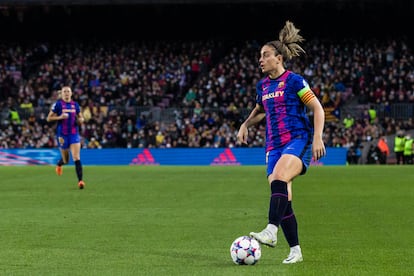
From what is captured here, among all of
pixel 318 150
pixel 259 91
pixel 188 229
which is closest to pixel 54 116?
pixel 188 229

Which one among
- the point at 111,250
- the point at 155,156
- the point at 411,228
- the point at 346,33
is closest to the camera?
the point at 111,250

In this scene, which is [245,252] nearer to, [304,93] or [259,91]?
[304,93]

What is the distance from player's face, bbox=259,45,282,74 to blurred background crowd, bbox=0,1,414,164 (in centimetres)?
3101

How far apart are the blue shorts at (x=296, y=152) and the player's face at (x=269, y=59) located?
0.77 metres

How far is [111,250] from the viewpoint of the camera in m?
8.84

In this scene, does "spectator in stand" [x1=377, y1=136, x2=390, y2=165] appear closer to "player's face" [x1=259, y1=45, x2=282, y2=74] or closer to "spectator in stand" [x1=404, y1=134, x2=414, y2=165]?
"spectator in stand" [x1=404, y1=134, x2=414, y2=165]

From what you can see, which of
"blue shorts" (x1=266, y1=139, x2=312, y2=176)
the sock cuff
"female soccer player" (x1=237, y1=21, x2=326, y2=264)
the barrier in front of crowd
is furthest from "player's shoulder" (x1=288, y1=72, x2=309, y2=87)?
the barrier in front of crowd

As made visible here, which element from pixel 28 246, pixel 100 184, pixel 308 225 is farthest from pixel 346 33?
pixel 28 246

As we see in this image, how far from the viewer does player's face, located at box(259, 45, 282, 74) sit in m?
8.20

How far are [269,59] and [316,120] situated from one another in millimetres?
785

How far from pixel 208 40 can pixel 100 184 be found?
29054mm

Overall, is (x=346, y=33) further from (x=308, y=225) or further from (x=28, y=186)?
(x=308, y=225)

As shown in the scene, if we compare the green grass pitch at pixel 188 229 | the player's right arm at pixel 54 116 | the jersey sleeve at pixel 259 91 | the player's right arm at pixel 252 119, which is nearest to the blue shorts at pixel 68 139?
the player's right arm at pixel 54 116

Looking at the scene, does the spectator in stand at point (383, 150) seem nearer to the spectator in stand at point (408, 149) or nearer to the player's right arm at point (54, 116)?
the spectator in stand at point (408, 149)
